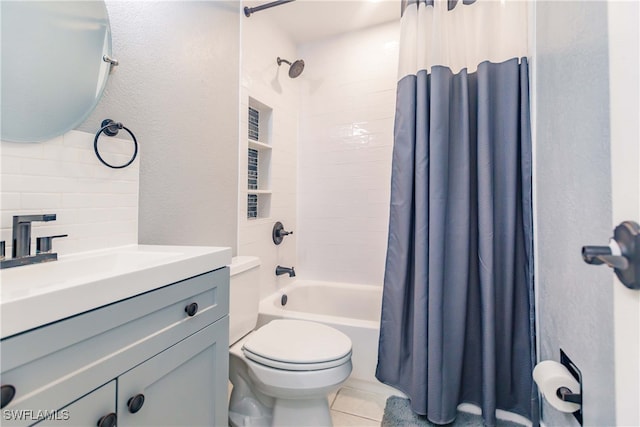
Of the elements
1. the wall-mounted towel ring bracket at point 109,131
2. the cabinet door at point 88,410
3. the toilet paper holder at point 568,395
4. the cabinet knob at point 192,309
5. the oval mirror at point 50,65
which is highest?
the oval mirror at point 50,65

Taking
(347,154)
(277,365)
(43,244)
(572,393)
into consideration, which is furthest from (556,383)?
(347,154)

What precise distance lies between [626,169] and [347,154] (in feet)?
6.72

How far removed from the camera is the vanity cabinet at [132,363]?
19.5 inches

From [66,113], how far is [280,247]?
1539mm

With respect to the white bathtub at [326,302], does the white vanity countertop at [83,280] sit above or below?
above

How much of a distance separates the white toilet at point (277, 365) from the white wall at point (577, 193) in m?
0.76

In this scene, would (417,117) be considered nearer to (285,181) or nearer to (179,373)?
(285,181)

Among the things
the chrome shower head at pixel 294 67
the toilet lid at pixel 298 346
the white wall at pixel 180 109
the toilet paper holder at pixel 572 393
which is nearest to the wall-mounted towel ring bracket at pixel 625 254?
the toilet paper holder at pixel 572 393

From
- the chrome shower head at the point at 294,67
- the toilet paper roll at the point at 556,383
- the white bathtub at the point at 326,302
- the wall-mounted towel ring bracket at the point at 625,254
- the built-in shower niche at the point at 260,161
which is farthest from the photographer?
the chrome shower head at the point at 294,67

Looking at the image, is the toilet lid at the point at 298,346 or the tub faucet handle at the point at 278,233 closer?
the toilet lid at the point at 298,346

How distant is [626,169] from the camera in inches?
15.0

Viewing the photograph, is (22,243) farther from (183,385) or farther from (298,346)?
(298,346)

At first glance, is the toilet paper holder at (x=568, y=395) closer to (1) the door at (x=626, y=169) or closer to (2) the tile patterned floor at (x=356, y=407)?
(1) the door at (x=626, y=169)

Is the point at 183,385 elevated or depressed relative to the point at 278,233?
depressed
